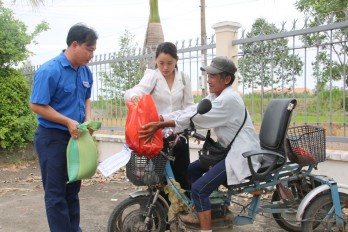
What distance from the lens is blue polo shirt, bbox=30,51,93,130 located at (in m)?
2.89

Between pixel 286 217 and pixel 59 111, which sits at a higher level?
pixel 59 111

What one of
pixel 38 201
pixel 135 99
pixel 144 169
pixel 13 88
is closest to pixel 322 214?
pixel 144 169

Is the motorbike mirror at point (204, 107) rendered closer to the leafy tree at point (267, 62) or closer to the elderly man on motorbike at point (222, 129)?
the elderly man on motorbike at point (222, 129)

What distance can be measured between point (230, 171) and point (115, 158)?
3.00ft

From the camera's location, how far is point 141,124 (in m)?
2.89

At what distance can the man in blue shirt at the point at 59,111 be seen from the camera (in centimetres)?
291

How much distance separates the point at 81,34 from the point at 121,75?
4245 millimetres

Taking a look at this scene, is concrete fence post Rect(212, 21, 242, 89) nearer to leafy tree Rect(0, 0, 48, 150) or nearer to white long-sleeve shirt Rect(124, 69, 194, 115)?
white long-sleeve shirt Rect(124, 69, 194, 115)

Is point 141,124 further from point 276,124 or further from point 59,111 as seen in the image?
point 276,124

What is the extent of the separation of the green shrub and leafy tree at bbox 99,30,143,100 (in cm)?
165

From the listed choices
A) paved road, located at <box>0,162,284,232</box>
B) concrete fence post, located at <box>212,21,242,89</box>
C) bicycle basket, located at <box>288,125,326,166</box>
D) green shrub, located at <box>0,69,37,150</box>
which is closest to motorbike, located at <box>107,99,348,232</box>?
bicycle basket, located at <box>288,125,326,166</box>

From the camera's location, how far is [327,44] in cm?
442

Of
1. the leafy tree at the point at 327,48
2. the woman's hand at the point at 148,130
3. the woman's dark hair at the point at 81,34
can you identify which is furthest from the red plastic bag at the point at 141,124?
the leafy tree at the point at 327,48

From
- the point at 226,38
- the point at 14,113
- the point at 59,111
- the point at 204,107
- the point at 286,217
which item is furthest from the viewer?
the point at 14,113
